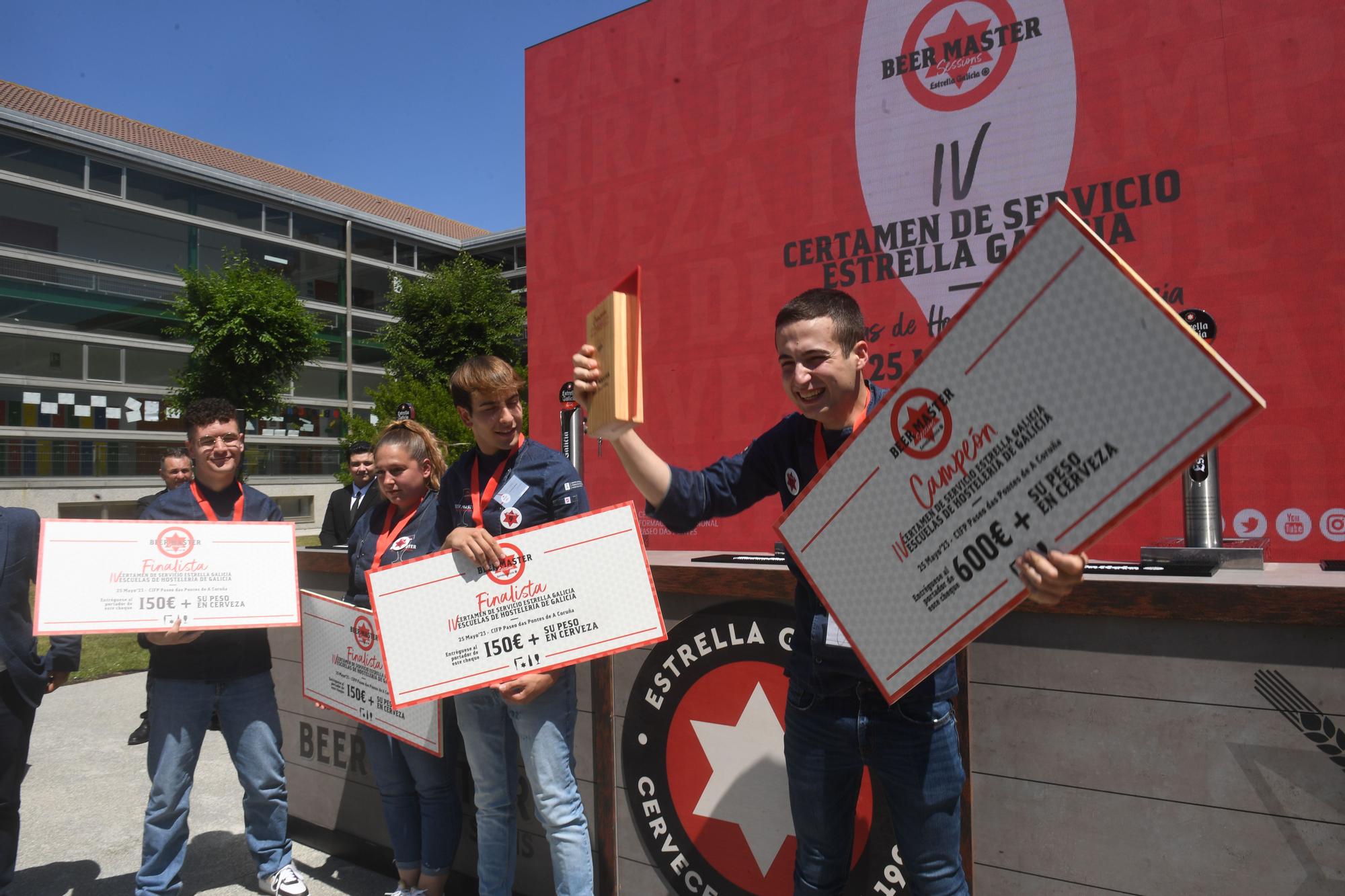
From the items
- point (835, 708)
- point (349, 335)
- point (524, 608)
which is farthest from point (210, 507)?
point (349, 335)

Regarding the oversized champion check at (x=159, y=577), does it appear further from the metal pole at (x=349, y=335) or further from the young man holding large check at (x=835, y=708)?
the metal pole at (x=349, y=335)

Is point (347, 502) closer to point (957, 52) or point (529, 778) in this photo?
point (529, 778)

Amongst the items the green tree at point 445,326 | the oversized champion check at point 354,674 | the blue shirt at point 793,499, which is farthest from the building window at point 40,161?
the blue shirt at point 793,499

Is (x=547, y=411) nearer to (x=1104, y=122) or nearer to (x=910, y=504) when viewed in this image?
(x=1104, y=122)

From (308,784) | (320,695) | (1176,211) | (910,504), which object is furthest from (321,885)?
(1176,211)

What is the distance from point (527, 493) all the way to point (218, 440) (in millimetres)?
1426

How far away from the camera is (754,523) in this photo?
9.84 m

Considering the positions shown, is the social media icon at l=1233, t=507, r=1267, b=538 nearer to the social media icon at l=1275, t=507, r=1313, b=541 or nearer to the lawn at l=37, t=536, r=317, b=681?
the social media icon at l=1275, t=507, r=1313, b=541

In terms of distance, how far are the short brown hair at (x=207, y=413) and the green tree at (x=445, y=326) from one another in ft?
90.7

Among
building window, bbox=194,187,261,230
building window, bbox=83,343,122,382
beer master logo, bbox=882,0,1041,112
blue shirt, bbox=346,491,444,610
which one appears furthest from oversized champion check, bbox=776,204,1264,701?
building window, bbox=194,187,261,230

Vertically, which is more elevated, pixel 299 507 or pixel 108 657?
pixel 299 507

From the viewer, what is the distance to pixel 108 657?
27.5 feet

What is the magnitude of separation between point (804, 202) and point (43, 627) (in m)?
8.92

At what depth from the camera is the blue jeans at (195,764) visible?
287 cm
